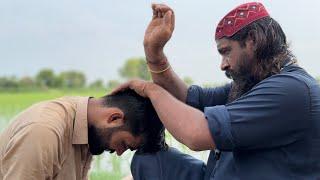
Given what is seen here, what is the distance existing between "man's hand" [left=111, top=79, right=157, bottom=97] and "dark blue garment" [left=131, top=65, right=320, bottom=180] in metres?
0.30

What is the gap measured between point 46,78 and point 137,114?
459 cm

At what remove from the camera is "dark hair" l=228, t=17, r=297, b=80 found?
1944mm

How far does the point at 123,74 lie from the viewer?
4547 mm

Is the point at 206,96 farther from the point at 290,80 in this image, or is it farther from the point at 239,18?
the point at 290,80

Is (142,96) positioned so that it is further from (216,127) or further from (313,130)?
(313,130)

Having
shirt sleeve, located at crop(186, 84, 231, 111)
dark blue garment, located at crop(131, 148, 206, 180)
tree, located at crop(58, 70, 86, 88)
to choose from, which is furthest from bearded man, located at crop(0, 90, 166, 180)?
tree, located at crop(58, 70, 86, 88)

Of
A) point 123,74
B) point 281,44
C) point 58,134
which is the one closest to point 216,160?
point 281,44

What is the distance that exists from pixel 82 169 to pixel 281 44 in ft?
2.88

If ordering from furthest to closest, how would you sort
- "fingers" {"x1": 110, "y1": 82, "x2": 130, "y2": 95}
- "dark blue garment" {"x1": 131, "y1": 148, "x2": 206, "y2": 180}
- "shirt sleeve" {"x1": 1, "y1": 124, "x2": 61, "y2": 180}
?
1. "dark blue garment" {"x1": 131, "y1": 148, "x2": 206, "y2": 180}
2. "fingers" {"x1": 110, "y1": 82, "x2": 130, "y2": 95}
3. "shirt sleeve" {"x1": 1, "y1": 124, "x2": 61, "y2": 180}

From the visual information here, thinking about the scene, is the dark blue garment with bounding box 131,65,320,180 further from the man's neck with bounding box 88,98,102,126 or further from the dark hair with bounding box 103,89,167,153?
the man's neck with bounding box 88,98,102,126

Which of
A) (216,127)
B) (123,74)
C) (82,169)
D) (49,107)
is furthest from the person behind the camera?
(123,74)

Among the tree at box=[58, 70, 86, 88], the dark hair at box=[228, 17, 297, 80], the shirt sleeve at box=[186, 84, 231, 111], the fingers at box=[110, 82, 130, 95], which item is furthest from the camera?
the tree at box=[58, 70, 86, 88]

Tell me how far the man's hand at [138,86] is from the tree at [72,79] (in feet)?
11.3

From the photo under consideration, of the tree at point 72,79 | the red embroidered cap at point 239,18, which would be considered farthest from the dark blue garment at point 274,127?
the tree at point 72,79
